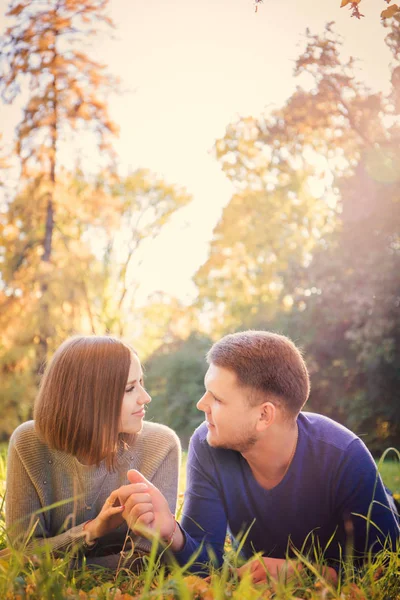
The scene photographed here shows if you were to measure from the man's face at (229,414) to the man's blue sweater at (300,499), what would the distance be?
6.7 inches

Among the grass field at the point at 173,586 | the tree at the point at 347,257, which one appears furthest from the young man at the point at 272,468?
the tree at the point at 347,257

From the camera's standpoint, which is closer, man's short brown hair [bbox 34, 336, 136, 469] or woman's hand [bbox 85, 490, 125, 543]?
woman's hand [bbox 85, 490, 125, 543]

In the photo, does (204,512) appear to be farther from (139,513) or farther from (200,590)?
(200,590)

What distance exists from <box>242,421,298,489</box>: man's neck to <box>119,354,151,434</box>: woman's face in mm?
530

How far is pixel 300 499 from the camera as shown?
275 centimetres

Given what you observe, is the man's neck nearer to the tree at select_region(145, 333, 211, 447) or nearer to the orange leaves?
the orange leaves

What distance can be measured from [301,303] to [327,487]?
1233 centimetres

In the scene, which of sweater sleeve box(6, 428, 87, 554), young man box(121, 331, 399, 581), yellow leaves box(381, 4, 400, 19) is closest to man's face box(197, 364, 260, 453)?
young man box(121, 331, 399, 581)

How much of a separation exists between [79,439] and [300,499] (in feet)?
3.49

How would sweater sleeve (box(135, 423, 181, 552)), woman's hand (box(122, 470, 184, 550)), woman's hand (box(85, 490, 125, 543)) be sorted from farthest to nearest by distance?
sweater sleeve (box(135, 423, 181, 552)) → woman's hand (box(85, 490, 125, 543)) → woman's hand (box(122, 470, 184, 550))

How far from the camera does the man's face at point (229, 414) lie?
2.68 meters

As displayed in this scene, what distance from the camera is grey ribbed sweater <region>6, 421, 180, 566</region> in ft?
9.35

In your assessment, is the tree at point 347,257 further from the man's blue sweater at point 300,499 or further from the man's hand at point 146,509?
the man's hand at point 146,509

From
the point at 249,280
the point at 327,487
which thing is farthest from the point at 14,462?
the point at 249,280
